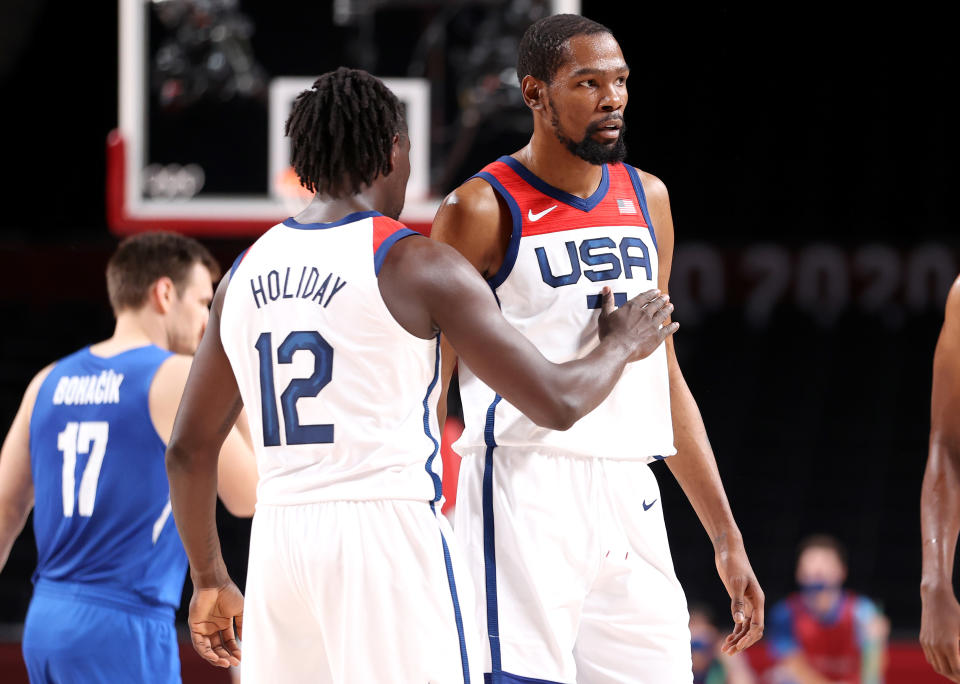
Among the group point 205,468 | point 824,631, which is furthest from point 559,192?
point 824,631

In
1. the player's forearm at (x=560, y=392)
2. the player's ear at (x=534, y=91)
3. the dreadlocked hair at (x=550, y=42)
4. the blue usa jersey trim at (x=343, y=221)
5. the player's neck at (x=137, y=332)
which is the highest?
the dreadlocked hair at (x=550, y=42)

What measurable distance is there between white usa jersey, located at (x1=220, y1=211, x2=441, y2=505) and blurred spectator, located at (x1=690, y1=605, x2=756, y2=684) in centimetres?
588

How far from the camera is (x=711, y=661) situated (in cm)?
809

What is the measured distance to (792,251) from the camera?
11.8 m

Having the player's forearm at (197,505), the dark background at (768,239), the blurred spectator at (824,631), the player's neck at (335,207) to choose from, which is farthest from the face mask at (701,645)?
the player's neck at (335,207)

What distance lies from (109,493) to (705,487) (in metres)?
1.58

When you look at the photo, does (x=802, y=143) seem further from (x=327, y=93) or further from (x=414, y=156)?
(x=327, y=93)

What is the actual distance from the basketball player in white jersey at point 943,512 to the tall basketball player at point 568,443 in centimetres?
40

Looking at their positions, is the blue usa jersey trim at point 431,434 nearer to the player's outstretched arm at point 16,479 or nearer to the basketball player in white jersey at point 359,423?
the basketball player in white jersey at point 359,423

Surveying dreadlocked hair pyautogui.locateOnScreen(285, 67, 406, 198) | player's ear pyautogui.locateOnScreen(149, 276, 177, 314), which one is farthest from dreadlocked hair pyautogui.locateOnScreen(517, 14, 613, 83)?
player's ear pyautogui.locateOnScreen(149, 276, 177, 314)

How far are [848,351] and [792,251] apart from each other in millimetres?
1843

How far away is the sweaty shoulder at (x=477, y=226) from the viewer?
9.61ft

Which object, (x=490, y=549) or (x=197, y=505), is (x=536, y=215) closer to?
(x=490, y=549)

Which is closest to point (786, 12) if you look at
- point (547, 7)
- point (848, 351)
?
point (848, 351)
